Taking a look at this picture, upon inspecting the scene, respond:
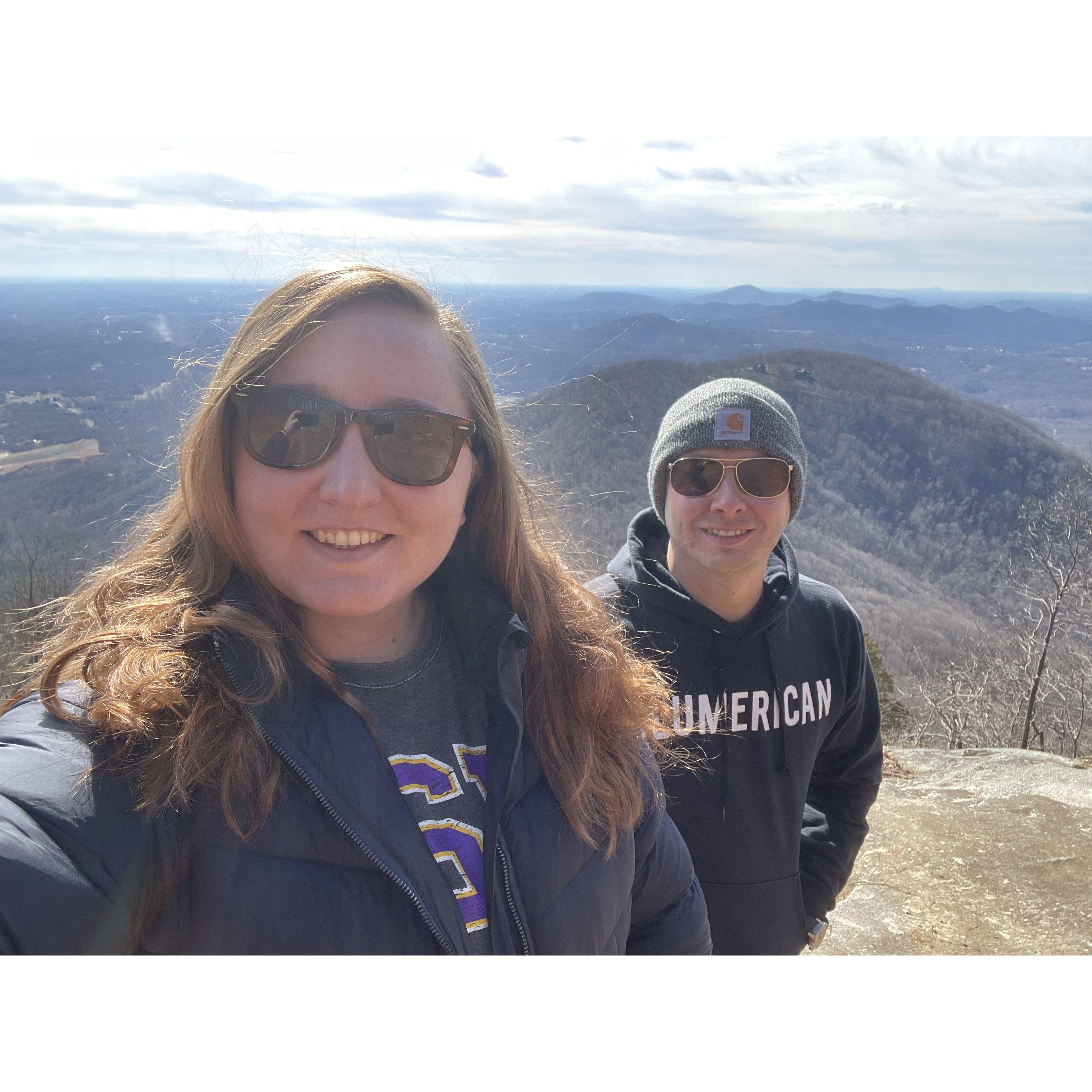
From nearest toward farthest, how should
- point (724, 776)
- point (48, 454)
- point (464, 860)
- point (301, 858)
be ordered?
point (301, 858), point (464, 860), point (724, 776), point (48, 454)

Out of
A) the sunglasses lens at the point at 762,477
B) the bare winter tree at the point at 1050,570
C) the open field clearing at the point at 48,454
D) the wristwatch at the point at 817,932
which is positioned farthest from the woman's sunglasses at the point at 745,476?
the bare winter tree at the point at 1050,570

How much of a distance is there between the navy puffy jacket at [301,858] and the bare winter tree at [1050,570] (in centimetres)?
1218

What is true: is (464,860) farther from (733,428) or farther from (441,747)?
(733,428)

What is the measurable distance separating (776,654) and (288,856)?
1.41 meters

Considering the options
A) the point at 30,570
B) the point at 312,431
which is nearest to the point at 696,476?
the point at 312,431

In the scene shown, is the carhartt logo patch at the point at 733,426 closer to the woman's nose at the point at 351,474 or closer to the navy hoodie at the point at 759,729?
Answer: the navy hoodie at the point at 759,729

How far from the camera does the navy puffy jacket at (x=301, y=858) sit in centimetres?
77

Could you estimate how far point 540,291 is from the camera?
6.45 ft

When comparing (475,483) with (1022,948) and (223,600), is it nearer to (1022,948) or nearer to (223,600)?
(223,600)

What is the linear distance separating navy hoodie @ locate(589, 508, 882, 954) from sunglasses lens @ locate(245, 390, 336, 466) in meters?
1.05

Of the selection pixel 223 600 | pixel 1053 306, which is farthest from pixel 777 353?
pixel 223 600

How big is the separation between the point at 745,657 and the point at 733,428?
0.60 metres

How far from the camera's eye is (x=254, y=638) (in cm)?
96
